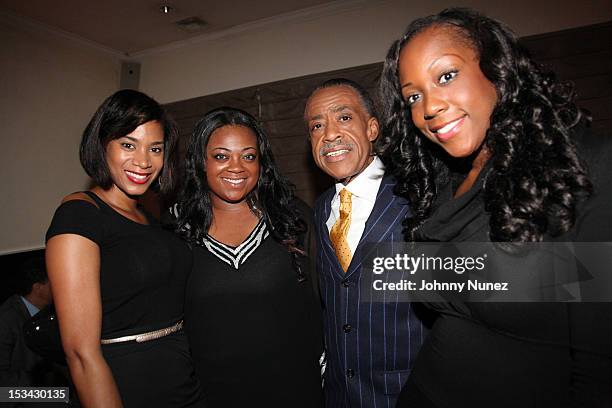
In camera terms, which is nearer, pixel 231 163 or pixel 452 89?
pixel 452 89

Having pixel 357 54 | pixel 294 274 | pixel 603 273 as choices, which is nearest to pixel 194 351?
pixel 294 274

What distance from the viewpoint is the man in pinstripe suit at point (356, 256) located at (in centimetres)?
156

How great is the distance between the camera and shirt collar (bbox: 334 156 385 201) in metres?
1.80

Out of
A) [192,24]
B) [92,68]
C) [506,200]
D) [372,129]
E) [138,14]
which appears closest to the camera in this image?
[506,200]

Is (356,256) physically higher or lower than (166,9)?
lower

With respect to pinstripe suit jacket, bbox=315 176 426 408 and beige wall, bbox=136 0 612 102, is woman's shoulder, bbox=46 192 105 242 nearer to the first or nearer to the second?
pinstripe suit jacket, bbox=315 176 426 408

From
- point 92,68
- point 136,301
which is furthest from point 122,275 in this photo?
point 92,68

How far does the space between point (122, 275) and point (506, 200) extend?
4.54 ft

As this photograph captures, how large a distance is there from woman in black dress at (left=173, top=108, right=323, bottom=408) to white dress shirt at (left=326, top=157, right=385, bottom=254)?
0.36m

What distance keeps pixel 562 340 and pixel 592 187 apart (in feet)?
1.20

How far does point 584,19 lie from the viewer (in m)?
3.08

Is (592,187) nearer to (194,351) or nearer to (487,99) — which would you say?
(487,99)

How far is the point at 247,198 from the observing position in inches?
87.2

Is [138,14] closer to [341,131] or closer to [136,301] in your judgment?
[341,131]
